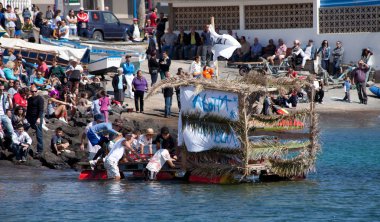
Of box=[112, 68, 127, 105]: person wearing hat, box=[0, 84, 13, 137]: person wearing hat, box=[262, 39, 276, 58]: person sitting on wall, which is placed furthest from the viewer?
box=[262, 39, 276, 58]: person sitting on wall

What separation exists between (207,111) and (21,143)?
21.5ft

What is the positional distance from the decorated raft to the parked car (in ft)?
79.0

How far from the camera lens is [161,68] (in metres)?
41.4

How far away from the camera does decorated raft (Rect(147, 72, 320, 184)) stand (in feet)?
84.5

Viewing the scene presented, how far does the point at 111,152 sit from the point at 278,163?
4171 millimetres

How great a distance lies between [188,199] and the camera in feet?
82.2

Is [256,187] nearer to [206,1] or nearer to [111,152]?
[111,152]

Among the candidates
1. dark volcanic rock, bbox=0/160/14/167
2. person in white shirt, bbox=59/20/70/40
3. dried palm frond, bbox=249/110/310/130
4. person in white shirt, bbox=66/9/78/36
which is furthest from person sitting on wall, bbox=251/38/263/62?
dried palm frond, bbox=249/110/310/130

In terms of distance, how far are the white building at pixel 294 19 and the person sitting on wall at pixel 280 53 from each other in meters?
0.60

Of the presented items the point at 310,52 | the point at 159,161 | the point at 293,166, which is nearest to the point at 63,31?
the point at 310,52

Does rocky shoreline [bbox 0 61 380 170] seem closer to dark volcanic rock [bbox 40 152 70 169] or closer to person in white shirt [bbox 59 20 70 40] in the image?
dark volcanic rock [bbox 40 152 70 169]

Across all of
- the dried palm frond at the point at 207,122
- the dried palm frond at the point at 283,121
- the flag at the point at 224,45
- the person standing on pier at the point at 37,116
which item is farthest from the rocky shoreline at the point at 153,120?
the dried palm frond at the point at 283,121

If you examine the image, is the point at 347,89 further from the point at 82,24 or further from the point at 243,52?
the point at 82,24

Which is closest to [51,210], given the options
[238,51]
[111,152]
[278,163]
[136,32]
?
[111,152]
